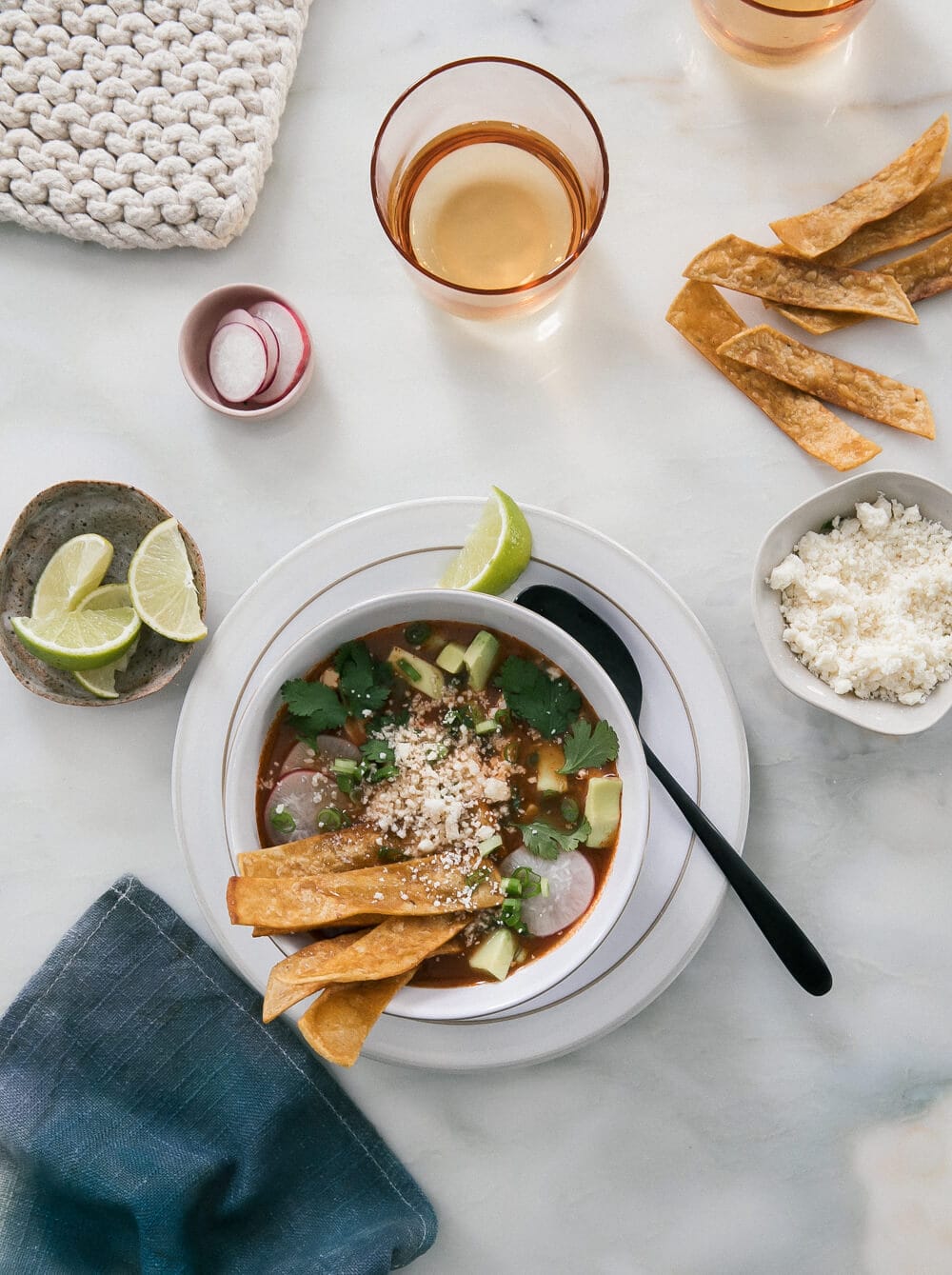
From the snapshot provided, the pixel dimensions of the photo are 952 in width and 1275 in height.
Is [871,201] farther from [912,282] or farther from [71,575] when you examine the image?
[71,575]

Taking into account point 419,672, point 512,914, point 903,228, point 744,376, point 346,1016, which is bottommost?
point 346,1016

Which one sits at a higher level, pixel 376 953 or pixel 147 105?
pixel 147 105

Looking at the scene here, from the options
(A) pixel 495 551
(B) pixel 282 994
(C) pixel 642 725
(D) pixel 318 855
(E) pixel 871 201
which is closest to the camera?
(B) pixel 282 994

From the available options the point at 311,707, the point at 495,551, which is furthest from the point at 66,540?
the point at 495,551

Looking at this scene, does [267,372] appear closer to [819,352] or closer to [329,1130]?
[819,352]

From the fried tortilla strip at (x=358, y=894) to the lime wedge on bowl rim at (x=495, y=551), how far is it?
0.54 m

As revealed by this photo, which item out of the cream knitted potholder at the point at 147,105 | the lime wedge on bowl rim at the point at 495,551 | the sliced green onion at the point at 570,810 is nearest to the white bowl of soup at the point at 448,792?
the sliced green onion at the point at 570,810

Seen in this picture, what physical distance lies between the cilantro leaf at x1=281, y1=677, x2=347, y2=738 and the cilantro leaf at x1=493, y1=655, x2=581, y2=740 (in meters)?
0.33

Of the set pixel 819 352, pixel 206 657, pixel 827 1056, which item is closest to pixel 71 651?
pixel 206 657

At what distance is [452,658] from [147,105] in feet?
4.67

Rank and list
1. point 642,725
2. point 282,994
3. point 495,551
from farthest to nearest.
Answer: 1. point 642,725
2. point 495,551
3. point 282,994

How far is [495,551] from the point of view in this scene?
77.4 inches

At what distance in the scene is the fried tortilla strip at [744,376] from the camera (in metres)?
2.20

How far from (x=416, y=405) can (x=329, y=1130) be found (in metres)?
1.66
